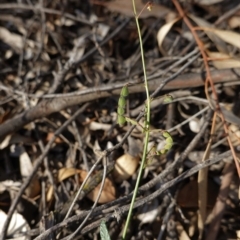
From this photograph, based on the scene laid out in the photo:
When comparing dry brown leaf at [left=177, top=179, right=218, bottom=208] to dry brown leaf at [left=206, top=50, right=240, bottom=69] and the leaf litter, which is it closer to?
the leaf litter

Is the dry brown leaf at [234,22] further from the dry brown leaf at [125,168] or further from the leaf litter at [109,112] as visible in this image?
the dry brown leaf at [125,168]

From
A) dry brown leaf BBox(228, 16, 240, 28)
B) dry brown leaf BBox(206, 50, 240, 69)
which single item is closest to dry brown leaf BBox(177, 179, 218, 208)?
dry brown leaf BBox(206, 50, 240, 69)

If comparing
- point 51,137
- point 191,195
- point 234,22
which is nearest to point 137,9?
point 234,22

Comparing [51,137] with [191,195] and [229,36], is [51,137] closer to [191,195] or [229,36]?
[191,195]

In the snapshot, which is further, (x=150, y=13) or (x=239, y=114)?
(x=150, y=13)

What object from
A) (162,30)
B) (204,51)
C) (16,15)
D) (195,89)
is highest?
(16,15)

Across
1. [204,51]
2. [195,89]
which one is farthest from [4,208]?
[204,51]

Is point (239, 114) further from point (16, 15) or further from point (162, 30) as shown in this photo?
point (16, 15)
